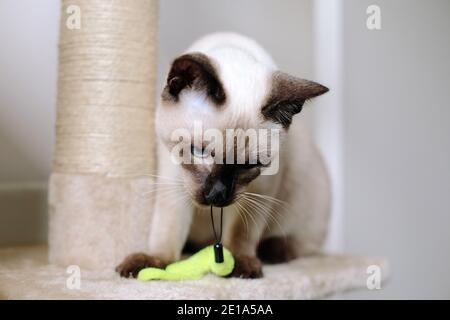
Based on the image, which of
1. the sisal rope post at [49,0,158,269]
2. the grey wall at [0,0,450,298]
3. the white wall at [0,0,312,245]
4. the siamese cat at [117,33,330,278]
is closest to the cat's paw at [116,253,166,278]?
the siamese cat at [117,33,330,278]

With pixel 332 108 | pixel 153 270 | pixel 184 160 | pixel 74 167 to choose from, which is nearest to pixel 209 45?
pixel 184 160

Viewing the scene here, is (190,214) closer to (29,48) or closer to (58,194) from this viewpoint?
(58,194)

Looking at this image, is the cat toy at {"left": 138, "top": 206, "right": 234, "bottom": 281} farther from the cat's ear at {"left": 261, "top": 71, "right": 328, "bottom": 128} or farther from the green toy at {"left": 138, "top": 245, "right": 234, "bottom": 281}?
the cat's ear at {"left": 261, "top": 71, "right": 328, "bottom": 128}

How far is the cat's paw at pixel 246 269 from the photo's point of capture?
123cm

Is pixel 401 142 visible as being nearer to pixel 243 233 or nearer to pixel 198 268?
pixel 243 233

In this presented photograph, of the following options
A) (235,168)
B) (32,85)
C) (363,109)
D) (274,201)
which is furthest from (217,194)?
(363,109)

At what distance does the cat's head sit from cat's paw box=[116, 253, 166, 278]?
218 millimetres

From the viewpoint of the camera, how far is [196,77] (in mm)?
1031

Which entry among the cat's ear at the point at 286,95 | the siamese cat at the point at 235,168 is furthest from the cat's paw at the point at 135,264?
the cat's ear at the point at 286,95

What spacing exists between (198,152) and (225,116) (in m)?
0.10

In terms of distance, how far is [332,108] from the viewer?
7.75 ft

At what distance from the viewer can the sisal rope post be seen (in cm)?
128
